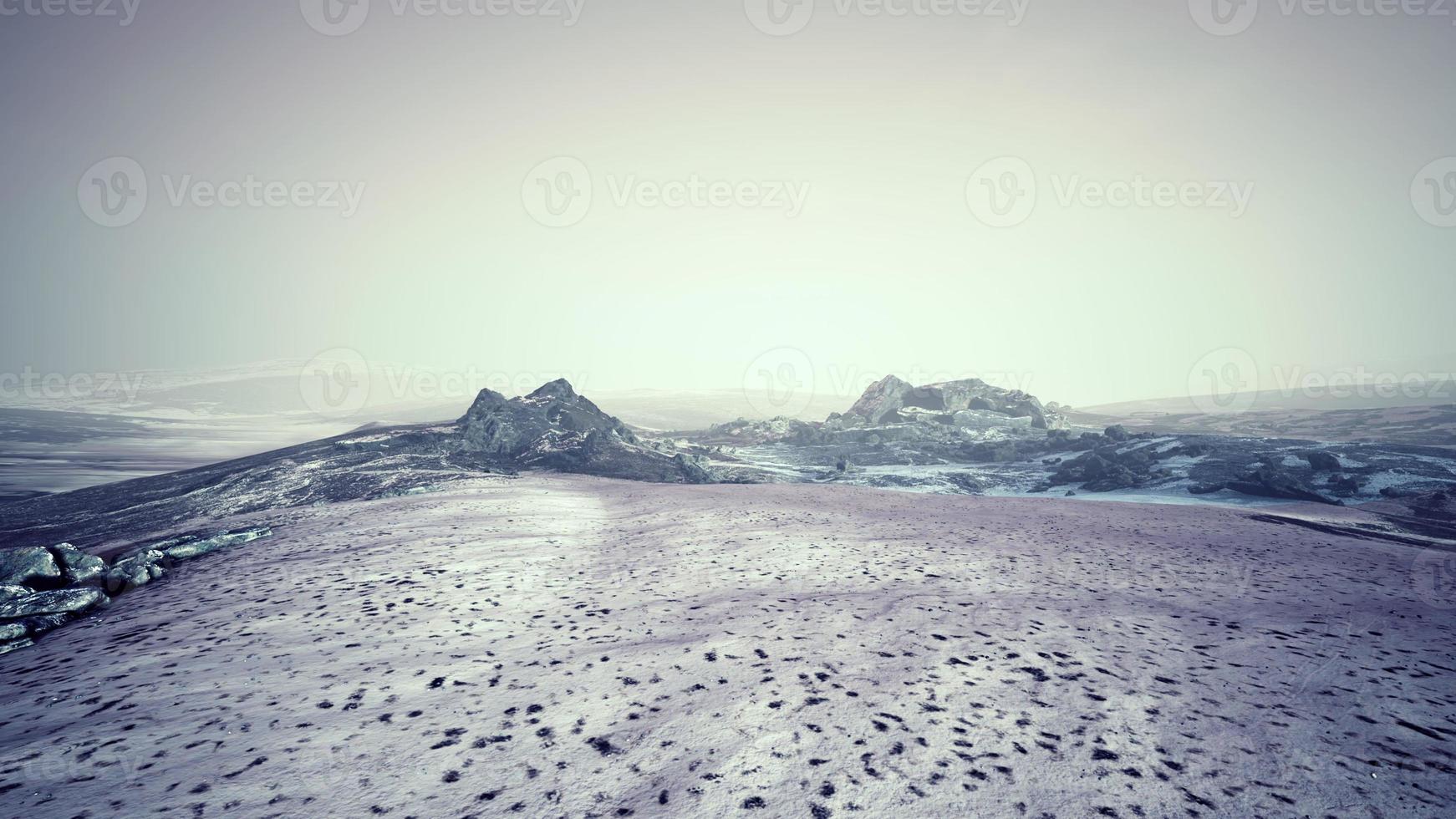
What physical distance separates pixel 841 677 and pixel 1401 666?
7.95 metres

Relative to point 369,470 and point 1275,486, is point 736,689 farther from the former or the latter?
point 1275,486

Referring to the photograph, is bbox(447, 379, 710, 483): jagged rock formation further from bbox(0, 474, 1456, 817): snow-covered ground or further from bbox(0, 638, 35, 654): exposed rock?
bbox(0, 638, 35, 654): exposed rock

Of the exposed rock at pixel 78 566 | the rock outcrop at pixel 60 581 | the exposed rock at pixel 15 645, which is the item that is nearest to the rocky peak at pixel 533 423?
the rock outcrop at pixel 60 581

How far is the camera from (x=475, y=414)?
32969 millimetres

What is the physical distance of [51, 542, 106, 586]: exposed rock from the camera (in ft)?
35.2

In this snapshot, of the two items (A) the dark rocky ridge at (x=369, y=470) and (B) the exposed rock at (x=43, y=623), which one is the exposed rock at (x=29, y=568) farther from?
(A) the dark rocky ridge at (x=369, y=470)

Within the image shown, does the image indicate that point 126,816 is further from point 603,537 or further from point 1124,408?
point 1124,408

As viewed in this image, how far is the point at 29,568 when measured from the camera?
10.1 metres

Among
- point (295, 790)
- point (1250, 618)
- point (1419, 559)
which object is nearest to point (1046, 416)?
point (1419, 559)

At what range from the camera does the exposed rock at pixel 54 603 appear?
8.84m

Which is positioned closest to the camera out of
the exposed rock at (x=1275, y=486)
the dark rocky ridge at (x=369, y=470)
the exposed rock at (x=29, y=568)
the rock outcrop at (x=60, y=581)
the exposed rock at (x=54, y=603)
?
the rock outcrop at (x=60, y=581)

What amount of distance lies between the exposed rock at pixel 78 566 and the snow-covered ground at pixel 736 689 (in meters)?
1.22

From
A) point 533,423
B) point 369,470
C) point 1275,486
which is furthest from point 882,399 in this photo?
point 369,470

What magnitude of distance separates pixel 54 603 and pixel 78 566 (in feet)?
7.70
